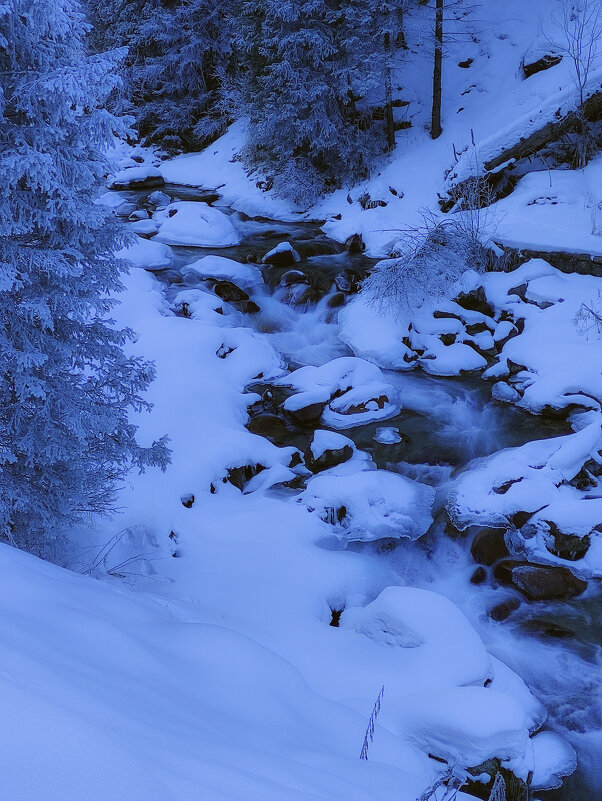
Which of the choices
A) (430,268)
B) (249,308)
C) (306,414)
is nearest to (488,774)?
(306,414)

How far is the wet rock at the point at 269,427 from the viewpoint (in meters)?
9.27

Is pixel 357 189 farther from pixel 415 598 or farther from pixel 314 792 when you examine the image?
pixel 314 792

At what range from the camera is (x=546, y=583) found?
6480 millimetres

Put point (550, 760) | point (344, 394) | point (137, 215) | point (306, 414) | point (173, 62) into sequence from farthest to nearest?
point (173, 62)
point (137, 215)
point (344, 394)
point (306, 414)
point (550, 760)

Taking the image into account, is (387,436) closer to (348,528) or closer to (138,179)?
(348,528)

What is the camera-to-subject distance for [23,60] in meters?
4.59

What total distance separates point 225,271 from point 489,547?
A: 31.6 ft

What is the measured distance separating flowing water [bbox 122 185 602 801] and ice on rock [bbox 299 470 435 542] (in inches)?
8.1

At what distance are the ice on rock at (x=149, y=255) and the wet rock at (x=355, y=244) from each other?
15.0 feet

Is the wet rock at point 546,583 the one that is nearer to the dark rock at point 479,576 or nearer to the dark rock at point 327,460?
the dark rock at point 479,576

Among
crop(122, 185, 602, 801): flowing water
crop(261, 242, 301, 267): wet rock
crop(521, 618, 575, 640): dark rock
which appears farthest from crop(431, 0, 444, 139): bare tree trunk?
crop(521, 618, 575, 640): dark rock

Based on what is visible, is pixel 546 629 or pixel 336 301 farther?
pixel 336 301

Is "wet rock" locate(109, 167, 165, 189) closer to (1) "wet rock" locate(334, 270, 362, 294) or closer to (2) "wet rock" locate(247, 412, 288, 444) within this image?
(1) "wet rock" locate(334, 270, 362, 294)

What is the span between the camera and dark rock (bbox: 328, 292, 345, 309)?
1334cm
